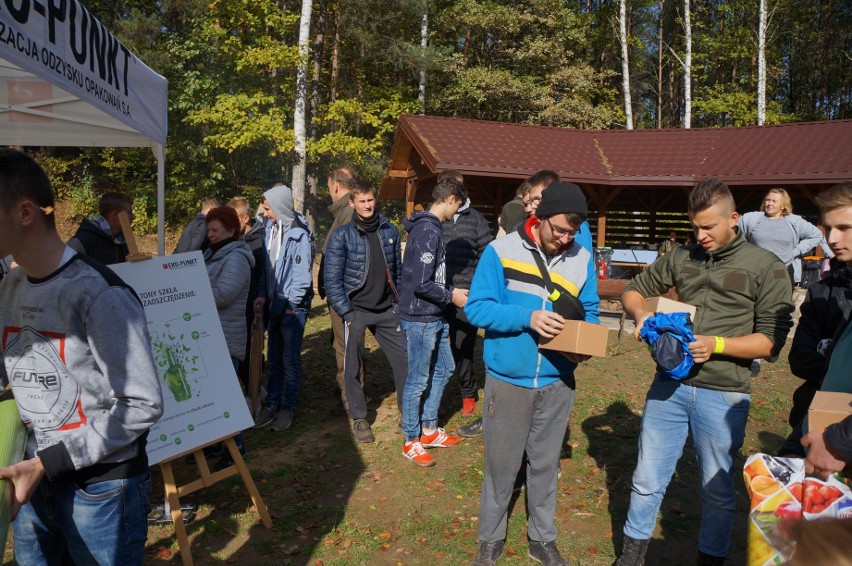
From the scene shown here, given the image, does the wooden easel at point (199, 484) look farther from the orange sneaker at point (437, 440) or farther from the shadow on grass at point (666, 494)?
the shadow on grass at point (666, 494)

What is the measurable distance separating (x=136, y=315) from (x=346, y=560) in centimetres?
252

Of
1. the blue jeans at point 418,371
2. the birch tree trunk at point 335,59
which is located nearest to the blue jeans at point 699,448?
the blue jeans at point 418,371

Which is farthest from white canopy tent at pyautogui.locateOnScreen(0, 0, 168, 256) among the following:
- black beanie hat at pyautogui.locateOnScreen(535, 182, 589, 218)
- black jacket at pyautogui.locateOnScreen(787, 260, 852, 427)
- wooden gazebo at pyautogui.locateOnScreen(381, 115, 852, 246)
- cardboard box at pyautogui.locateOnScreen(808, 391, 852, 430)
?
wooden gazebo at pyautogui.locateOnScreen(381, 115, 852, 246)

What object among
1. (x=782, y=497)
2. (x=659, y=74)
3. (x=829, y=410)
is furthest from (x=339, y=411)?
(x=659, y=74)

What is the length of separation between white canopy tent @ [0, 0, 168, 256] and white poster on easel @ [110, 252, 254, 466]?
106 centimetres

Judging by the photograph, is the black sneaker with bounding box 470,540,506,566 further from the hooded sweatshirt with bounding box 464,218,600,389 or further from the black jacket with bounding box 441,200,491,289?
the black jacket with bounding box 441,200,491,289

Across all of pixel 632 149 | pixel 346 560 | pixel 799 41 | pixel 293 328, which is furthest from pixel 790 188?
pixel 799 41

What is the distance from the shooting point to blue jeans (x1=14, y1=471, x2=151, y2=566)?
2066 mm

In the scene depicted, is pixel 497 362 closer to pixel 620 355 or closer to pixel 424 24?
pixel 620 355

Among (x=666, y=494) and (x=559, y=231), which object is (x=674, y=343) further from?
(x=666, y=494)

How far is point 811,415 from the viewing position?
2.26 m

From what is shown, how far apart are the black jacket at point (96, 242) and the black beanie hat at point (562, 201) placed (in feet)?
12.7

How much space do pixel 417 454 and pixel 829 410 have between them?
3.54 meters

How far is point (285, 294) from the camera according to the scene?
6.05 metres
